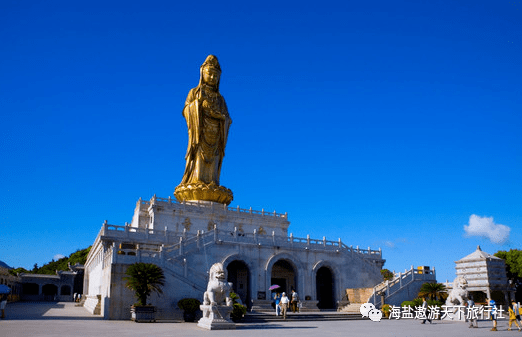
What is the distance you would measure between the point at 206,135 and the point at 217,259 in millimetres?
19063

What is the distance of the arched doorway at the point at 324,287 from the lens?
38.1 m

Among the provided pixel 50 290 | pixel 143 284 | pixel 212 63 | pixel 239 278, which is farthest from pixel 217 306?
pixel 50 290

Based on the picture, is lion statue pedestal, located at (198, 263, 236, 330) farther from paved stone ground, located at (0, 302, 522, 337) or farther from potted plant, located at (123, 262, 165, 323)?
potted plant, located at (123, 262, 165, 323)

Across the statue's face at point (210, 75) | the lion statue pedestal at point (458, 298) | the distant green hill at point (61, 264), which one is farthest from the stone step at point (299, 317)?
the distant green hill at point (61, 264)

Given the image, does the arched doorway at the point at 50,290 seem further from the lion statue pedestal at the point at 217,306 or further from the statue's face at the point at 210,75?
the lion statue pedestal at the point at 217,306

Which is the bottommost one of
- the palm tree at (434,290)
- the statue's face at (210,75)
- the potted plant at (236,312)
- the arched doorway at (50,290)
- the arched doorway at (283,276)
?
the arched doorway at (50,290)

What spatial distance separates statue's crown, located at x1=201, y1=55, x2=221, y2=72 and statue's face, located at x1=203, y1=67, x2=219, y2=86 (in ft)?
1.56

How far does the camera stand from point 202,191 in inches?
1781

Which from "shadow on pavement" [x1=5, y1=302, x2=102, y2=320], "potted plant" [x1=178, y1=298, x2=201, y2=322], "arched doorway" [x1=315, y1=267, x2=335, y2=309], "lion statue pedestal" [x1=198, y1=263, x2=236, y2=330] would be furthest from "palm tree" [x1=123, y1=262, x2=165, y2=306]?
"arched doorway" [x1=315, y1=267, x2=335, y2=309]

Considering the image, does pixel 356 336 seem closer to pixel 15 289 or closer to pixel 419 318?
pixel 419 318

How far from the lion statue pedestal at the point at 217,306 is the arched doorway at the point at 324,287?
18619mm

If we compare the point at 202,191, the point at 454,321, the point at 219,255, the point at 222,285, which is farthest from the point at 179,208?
the point at 454,321

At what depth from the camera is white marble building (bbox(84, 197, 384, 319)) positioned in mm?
26609

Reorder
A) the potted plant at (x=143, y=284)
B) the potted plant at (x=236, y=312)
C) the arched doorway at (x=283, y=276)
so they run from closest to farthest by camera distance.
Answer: the potted plant at (x=236, y=312), the potted plant at (x=143, y=284), the arched doorway at (x=283, y=276)
